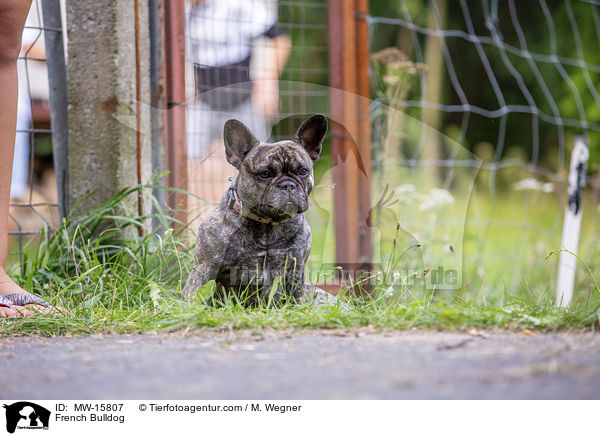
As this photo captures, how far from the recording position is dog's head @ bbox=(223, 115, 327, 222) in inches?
74.8

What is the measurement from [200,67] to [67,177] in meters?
0.78

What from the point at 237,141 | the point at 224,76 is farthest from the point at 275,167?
the point at 224,76

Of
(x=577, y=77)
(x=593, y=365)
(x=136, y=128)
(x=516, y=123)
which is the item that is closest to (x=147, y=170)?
(x=136, y=128)

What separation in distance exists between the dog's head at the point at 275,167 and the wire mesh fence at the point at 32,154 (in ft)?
3.67

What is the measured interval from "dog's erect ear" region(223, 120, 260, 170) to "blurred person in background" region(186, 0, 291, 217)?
55 millimetres

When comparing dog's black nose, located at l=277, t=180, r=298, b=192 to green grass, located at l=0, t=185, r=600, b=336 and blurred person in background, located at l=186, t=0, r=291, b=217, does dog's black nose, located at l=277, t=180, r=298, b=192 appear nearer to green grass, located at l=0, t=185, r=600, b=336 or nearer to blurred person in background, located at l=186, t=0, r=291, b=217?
blurred person in background, located at l=186, t=0, r=291, b=217

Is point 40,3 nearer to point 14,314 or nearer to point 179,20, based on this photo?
point 179,20

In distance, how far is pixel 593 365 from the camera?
116 centimetres

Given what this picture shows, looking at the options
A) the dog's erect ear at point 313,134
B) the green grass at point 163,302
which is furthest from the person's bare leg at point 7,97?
the dog's erect ear at point 313,134

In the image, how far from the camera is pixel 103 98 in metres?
2.70

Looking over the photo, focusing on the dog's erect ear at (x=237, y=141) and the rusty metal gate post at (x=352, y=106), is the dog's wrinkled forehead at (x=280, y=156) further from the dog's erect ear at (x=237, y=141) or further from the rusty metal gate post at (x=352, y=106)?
the rusty metal gate post at (x=352, y=106)

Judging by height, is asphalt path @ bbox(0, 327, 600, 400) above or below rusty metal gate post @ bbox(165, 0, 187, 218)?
below
